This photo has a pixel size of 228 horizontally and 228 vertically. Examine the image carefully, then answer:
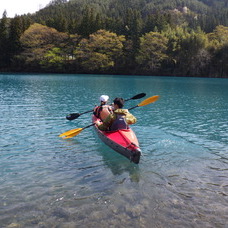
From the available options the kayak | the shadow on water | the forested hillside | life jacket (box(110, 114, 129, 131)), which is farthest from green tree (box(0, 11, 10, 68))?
the shadow on water

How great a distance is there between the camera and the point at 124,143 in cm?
881

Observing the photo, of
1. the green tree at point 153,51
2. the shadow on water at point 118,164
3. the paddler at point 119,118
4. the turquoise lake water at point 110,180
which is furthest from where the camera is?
the green tree at point 153,51

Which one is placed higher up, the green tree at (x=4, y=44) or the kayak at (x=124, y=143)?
the green tree at (x=4, y=44)

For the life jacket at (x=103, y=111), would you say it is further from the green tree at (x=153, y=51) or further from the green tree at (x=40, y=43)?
the green tree at (x=40, y=43)

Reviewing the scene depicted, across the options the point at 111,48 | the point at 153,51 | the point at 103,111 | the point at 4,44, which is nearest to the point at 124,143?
the point at 103,111

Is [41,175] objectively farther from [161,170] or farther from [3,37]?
[3,37]

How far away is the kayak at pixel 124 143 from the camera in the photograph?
8.07m

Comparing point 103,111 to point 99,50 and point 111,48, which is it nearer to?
point 111,48

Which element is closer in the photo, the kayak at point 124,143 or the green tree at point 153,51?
the kayak at point 124,143

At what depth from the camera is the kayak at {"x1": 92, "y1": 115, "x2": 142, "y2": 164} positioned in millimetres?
8066

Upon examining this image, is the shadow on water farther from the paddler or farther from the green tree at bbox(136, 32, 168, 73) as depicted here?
the green tree at bbox(136, 32, 168, 73)

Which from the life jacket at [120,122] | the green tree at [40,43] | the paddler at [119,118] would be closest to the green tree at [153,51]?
the green tree at [40,43]

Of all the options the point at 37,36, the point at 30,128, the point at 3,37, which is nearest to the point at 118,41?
the point at 37,36

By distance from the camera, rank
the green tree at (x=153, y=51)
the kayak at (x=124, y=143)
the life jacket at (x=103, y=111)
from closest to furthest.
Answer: the kayak at (x=124, y=143) → the life jacket at (x=103, y=111) → the green tree at (x=153, y=51)
